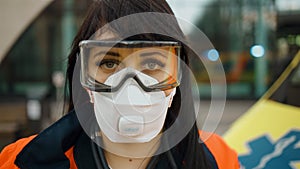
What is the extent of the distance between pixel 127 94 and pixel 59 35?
21.5ft

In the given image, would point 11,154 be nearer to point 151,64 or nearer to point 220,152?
point 151,64

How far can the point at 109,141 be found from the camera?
4.22 feet

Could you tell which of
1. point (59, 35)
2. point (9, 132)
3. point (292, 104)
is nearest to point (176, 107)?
point (292, 104)

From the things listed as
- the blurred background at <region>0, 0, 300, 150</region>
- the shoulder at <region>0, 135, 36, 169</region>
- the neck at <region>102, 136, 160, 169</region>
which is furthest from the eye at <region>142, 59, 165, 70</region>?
the blurred background at <region>0, 0, 300, 150</region>

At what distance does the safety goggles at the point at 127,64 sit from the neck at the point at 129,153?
0.49ft

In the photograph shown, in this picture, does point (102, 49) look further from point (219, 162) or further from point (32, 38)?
point (32, 38)

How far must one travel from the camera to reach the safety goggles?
120 centimetres

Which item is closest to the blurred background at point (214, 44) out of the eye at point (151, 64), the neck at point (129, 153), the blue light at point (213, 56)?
the blue light at point (213, 56)

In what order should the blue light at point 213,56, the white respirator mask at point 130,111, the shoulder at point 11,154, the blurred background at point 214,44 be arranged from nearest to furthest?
the white respirator mask at point 130,111, the shoulder at point 11,154, the blue light at point 213,56, the blurred background at point 214,44

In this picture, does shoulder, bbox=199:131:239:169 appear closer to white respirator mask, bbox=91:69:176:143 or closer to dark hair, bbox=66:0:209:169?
dark hair, bbox=66:0:209:169

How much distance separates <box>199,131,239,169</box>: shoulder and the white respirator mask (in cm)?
22

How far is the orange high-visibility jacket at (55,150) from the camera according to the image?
50.0 inches

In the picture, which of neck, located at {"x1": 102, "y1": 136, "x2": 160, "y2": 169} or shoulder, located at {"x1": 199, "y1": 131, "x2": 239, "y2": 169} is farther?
shoulder, located at {"x1": 199, "y1": 131, "x2": 239, "y2": 169}

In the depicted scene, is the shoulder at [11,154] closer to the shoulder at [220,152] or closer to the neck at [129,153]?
the neck at [129,153]
